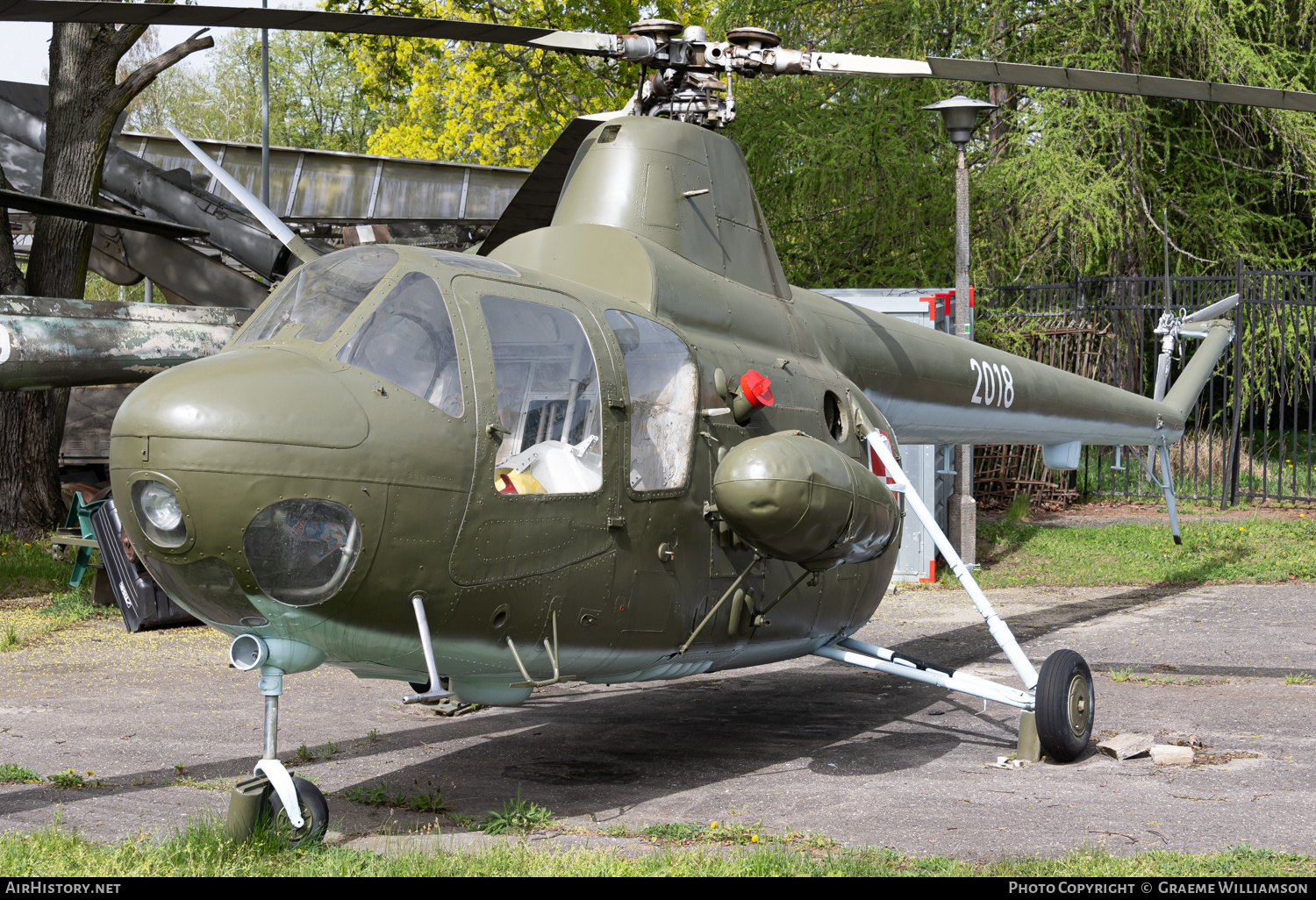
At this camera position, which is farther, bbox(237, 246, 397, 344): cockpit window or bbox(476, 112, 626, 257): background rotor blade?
bbox(476, 112, 626, 257): background rotor blade

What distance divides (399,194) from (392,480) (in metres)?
23.9

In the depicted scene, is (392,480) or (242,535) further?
(392,480)

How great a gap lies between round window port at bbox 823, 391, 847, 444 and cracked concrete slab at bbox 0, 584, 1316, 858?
6.32 ft

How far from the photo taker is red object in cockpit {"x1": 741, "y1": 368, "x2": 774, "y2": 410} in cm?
614

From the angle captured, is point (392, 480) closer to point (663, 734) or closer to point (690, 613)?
point (690, 613)

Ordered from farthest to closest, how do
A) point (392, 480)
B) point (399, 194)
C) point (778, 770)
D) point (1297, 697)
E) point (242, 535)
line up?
point (399, 194)
point (1297, 697)
point (778, 770)
point (392, 480)
point (242, 535)

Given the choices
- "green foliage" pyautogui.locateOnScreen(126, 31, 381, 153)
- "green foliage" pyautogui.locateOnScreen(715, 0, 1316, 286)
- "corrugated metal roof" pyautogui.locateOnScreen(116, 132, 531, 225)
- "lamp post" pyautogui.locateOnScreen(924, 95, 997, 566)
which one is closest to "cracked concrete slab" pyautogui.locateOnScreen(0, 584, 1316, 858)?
"lamp post" pyautogui.locateOnScreen(924, 95, 997, 566)

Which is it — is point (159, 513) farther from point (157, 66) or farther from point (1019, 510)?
point (1019, 510)

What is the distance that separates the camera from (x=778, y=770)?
6.69 meters

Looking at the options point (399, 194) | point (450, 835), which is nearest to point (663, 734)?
point (450, 835)

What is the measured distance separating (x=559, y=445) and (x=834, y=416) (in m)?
2.55

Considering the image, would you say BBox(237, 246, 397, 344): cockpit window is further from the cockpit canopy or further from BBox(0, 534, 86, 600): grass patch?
BBox(0, 534, 86, 600): grass patch

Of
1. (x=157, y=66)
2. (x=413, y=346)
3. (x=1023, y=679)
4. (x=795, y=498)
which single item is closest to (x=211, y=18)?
(x=413, y=346)

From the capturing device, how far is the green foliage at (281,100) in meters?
50.0
